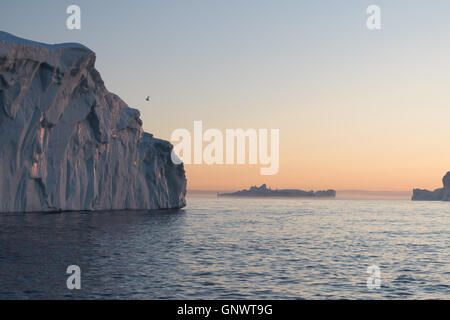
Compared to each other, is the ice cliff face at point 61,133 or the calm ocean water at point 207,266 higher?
the ice cliff face at point 61,133

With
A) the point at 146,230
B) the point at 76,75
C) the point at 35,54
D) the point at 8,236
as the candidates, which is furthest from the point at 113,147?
the point at 8,236

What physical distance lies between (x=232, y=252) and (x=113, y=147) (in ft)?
130

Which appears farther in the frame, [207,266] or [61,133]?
[61,133]

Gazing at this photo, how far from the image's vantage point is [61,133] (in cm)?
4928

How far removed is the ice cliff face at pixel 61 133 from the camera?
41.9 metres

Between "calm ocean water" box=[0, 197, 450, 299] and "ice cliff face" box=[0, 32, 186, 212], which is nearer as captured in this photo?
"calm ocean water" box=[0, 197, 450, 299]

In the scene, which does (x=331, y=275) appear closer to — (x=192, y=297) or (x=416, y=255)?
(x=192, y=297)

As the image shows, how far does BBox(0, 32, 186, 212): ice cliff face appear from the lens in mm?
41906

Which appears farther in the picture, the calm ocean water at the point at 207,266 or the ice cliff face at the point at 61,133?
the ice cliff face at the point at 61,133

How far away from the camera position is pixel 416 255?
27.3 meters

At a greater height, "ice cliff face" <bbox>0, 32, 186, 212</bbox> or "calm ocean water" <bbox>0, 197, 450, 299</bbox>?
"ice cliff face" <bbox>0, 32, 186, 212</bbox>

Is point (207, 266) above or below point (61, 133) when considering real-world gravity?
below
